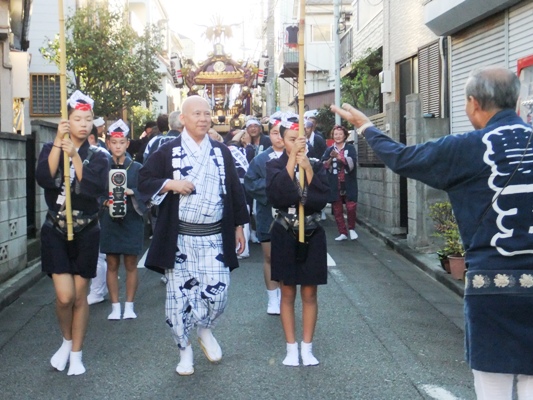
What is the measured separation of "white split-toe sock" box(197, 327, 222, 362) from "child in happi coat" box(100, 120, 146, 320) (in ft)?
6.41

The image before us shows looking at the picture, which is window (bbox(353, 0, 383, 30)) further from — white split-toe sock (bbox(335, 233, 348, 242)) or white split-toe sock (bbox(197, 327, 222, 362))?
white split-toe sock (bbox(197, 327, 222, 362))

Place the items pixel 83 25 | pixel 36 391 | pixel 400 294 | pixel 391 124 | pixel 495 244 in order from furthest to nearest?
1. pixel 83 25
2. pixel 391 124
3. pixel 400 294
4. pixel 36 391
5. pixel 495 244

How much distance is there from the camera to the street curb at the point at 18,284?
8859 mm

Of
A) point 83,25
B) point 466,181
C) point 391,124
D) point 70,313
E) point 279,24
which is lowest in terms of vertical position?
point 70,313

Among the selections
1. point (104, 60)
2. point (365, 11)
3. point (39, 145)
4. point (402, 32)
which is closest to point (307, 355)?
point (39, 145)

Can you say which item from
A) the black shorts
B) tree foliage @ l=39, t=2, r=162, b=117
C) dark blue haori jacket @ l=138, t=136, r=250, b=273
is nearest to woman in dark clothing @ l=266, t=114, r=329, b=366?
dark blue haori jacket @ l=138, t=136, r=250, b=273

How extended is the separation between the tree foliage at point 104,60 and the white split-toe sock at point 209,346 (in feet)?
57.7

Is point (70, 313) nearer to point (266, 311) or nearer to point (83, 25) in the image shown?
point (266, 311)

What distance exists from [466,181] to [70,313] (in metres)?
3.55

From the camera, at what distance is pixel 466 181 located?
3.54 meters

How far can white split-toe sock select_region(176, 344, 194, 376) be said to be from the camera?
19.4 feet

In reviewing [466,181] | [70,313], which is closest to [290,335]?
[70,313]

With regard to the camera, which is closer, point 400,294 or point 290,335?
point 290,335

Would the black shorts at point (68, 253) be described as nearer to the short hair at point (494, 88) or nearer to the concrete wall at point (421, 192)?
the short hair at point (494, 88)
